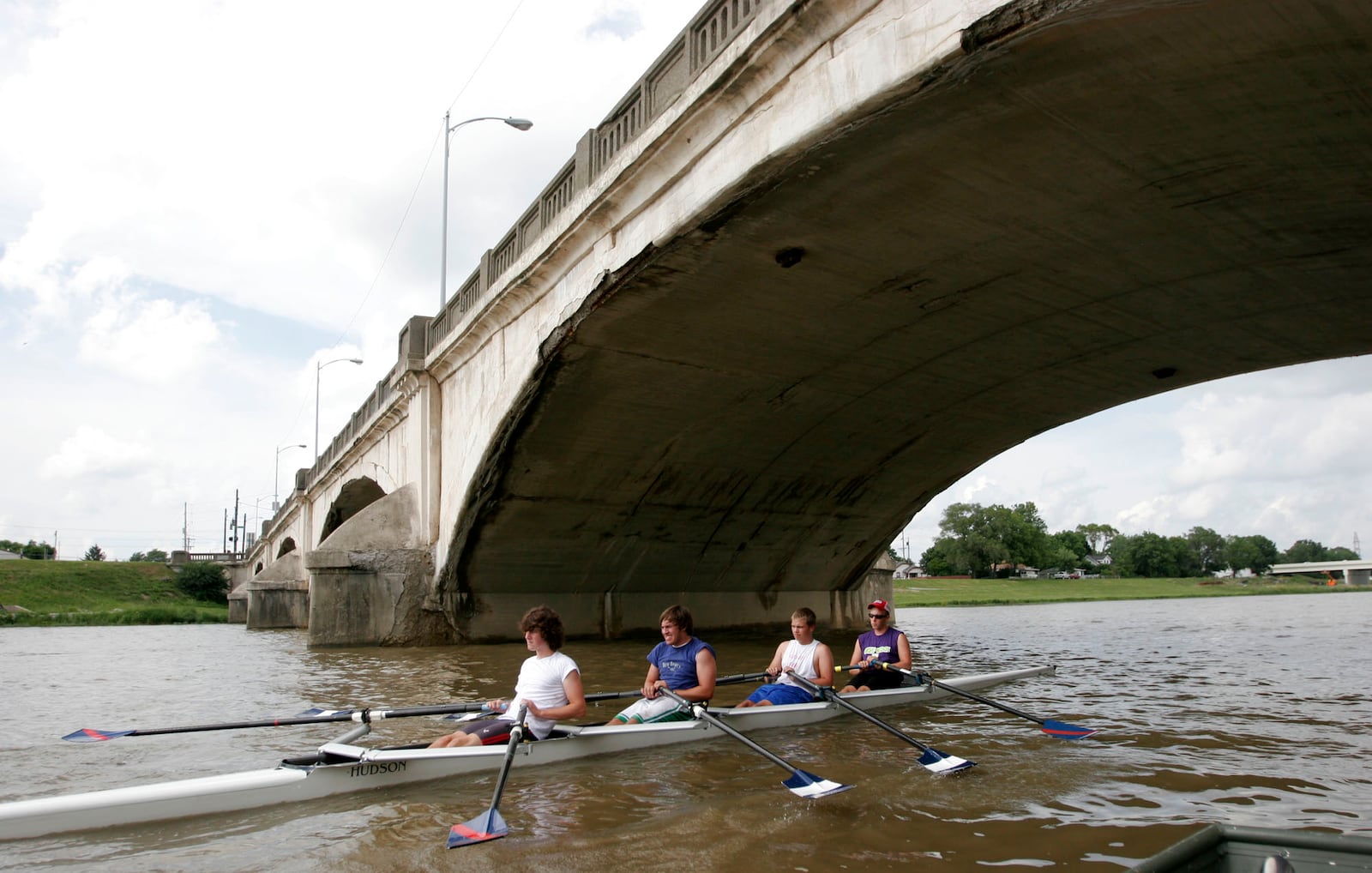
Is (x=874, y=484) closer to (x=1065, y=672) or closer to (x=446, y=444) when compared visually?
(x=1065, y=672)

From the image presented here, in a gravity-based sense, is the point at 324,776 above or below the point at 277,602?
below

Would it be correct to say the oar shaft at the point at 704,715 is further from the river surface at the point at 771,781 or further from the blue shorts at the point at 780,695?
the blue shorts at the point at 780,695

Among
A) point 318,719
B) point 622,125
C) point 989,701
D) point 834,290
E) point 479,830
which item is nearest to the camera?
point 479,830

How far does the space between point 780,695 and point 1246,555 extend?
14953 centimetres

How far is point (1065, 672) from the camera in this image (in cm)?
1388

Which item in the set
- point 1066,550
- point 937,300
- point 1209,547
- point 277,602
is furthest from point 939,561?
point 937,300

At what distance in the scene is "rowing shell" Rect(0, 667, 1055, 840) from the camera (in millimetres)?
5359

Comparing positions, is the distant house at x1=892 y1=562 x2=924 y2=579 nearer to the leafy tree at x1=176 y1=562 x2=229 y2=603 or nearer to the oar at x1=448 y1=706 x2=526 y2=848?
the leafy tree at x1=176 y1=562 x2=229 y2=603

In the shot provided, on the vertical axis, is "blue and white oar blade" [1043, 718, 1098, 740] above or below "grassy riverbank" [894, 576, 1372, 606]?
above

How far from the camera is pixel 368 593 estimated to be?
57.4ft

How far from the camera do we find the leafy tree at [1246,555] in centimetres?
13438

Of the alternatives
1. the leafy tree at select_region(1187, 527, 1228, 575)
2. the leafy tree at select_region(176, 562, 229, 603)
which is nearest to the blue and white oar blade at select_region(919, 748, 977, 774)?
the leafy tree at select_region(176, 562, 229, 603)

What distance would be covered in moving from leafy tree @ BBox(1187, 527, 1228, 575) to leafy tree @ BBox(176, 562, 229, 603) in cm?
12294

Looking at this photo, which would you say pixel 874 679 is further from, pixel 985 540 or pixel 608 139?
pixel 985 540
